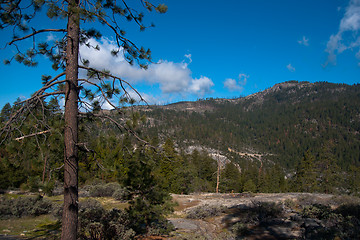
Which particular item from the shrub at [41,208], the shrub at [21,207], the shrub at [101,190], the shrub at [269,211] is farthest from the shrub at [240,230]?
the shrub at [101,190]

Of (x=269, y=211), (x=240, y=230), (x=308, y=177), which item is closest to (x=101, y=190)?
(x=240, y=230)

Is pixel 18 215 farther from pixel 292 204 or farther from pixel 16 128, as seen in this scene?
pixel 292 204

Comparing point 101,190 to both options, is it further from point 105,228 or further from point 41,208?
point 105,228

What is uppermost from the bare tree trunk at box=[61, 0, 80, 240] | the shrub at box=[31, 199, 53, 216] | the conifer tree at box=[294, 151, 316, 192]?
the bare tree trunk at box=[61, 0, 80, 240]

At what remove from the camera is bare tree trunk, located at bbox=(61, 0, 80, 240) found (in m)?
4.39

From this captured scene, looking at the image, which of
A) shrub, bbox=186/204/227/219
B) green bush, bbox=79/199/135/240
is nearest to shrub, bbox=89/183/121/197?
→ shrub, bbox=186/204/227/219

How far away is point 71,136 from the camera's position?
4535 millimetres

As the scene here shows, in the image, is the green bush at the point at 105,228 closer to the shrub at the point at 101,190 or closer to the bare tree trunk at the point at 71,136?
the bare tree trunk at the point at 71,136

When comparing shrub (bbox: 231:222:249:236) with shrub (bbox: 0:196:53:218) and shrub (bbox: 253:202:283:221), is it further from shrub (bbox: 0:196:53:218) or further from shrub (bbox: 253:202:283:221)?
shrub (bbox: 0:196:53:218)

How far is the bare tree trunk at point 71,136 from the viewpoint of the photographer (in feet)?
14.4

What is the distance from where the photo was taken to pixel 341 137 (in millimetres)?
167625

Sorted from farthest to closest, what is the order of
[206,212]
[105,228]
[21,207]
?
[206,212] < [21,207] < [105,228]

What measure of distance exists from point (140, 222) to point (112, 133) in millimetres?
4861

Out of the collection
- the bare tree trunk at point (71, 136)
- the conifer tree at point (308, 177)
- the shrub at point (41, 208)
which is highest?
the bare tree trunk at point (71, 136)
